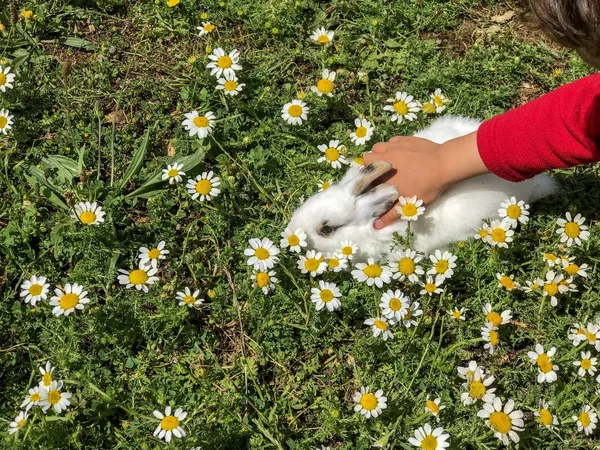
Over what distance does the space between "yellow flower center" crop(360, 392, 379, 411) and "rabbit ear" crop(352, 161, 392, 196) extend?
0.97 meters

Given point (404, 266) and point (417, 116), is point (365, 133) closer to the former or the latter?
point (417, 116)

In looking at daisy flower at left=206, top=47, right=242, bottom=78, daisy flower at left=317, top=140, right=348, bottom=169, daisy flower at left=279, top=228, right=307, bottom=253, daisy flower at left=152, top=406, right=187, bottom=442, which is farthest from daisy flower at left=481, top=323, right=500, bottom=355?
daisy flower at left=206, top=47, right=242, bottom=78

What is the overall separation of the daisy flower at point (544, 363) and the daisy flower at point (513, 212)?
0.60 meters

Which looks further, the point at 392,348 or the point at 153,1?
the point at 153,1

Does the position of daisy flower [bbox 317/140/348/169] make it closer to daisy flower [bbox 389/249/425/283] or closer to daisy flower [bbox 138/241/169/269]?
daisy flower [bbox 389/249/425/283]

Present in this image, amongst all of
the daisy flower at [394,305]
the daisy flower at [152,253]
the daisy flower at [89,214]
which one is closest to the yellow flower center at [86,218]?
the daisy flower at [89,214]

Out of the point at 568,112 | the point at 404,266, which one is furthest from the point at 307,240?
the point at 568,112

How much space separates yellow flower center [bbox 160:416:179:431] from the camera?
2580 mm

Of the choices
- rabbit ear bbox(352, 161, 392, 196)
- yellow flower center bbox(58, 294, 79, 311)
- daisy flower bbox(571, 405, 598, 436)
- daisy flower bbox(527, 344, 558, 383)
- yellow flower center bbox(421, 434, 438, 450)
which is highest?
yellow flower center bbox(58, 294, 79, 311)

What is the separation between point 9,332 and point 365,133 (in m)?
2.12

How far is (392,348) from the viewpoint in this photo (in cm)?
298

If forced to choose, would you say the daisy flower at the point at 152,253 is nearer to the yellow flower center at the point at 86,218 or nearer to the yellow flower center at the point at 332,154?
the yellow flower center at the point at 86,218

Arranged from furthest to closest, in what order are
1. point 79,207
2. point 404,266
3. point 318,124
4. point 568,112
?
point 318,124 → point 79,207 → point 404,266 → point 568,112

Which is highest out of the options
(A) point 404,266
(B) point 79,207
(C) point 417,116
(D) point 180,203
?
(B) point 79,207
